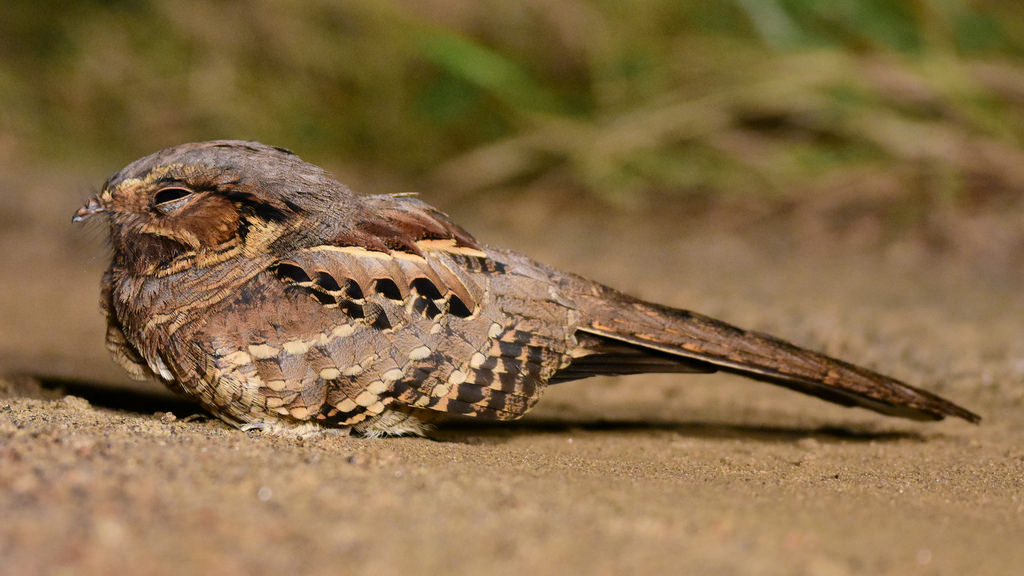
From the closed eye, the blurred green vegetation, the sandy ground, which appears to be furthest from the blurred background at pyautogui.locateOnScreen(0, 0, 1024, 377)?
the closed eye

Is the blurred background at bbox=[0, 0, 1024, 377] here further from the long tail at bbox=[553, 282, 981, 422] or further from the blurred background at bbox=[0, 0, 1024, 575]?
the long tail at bbox=[553, 282, 981, 422]

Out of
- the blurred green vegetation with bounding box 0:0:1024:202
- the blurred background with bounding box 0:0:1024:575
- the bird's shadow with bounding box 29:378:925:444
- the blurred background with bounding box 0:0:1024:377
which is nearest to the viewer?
the blurred background with bounding box 0:0:1024:575

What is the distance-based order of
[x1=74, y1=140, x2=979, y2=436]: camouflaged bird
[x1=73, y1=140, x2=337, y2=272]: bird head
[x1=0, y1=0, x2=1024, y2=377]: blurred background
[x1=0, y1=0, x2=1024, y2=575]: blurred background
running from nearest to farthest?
[x1=0, y1=0, x2=1024, y2=575]: blurred background
[x1=74, y1=140, x2=979, y2=436]: camouflaged bird
[x1=73, y1=140, x2=337, y2=272]: bird head
[x1=0, y1=0, x2=1024, y2=377]: blurred background

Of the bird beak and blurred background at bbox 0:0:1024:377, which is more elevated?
blurred background at bbox 0:0:1024:377

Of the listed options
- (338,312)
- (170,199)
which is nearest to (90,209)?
(170,199)

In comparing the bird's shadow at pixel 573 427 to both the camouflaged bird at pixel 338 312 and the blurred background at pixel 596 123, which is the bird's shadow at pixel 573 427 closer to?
the camouflaged bird at pixel 338 312

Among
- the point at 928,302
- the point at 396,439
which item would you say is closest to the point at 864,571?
the point at 396,439

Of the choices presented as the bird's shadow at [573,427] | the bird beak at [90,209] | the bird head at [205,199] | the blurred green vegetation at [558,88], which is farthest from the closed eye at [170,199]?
the blurred green vegetation at [558,88]
